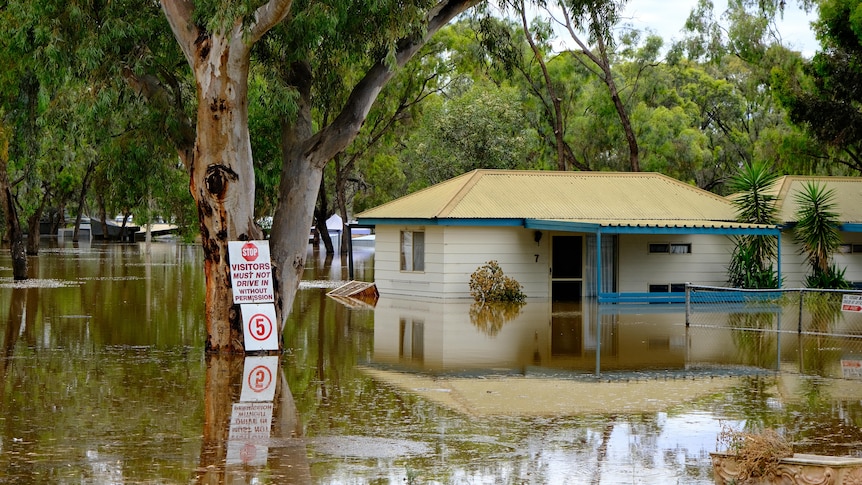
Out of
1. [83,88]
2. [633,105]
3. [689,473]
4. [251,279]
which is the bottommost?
[689,473]

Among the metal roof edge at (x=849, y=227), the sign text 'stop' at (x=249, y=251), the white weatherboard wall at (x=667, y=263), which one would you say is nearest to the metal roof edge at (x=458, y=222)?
the white weatherboard wall at (x=667, y=263)

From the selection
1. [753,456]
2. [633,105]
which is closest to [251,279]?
[753,456]

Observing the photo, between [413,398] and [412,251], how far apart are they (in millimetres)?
19002

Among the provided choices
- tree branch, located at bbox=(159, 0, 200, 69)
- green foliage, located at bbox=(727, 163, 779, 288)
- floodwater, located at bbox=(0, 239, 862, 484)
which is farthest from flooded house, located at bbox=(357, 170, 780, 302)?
tree branch, located at bbox=(159, 0, 200, 69)

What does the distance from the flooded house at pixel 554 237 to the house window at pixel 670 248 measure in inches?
1.2

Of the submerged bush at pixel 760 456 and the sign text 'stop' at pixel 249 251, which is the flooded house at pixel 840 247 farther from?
the submerged bush at pixel 760 456

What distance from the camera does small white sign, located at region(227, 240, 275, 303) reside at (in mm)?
18438

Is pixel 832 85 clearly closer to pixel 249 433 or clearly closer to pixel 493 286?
pixel 493 286

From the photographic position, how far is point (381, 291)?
34312mm

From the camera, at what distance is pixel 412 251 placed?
3325 cm

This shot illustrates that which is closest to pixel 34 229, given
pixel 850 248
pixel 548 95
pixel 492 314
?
pixel 548 95

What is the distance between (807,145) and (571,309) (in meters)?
19.7

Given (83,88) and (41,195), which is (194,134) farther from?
(41,195)

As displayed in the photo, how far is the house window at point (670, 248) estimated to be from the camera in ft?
110
